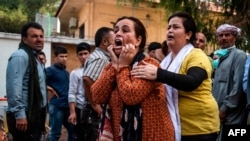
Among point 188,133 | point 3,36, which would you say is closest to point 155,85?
point 188,133

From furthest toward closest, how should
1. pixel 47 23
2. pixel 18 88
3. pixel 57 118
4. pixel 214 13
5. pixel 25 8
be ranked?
1. pixel 25 8
2. pixel 47 23
3. pixel 214 13
4. pixel 57 118
5. pixel 18 88

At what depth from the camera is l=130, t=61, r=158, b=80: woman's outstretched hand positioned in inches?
87.7

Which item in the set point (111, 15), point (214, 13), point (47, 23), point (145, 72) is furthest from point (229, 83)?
point (47, 23)

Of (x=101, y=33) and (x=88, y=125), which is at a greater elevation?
(x=101, y=33)

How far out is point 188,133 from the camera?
97.7 inches

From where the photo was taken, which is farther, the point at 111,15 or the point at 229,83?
the point at 111,15

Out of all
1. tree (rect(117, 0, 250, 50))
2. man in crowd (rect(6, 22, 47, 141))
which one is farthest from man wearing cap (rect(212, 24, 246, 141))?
tree (rect(117, 0, 250, 50))

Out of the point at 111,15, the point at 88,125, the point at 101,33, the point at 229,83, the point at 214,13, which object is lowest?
the point at 88,125

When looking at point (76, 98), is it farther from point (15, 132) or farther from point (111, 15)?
point (111, 15)

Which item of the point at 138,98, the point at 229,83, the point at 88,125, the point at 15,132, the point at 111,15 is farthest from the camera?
the point at 111,15

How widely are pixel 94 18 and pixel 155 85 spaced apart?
15.6 m

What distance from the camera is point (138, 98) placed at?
220cm

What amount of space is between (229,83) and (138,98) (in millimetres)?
2372

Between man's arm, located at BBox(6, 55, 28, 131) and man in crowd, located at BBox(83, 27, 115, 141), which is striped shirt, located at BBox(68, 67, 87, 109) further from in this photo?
man's arm, located at BBox(6, 55, 28, 131)
